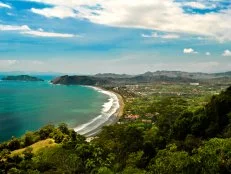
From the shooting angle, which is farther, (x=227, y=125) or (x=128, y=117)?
(x=128, y=117)

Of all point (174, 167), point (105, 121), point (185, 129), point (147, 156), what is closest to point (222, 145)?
point (174, 167)

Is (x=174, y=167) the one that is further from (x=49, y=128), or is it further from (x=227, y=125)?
(x=49, y=128)

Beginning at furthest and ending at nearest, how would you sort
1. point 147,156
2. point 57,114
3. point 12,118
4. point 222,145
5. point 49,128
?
point 57,114, point 12,118, point 49,128, point 147,156, point 222,145

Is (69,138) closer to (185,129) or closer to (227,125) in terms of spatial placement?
(185,129)

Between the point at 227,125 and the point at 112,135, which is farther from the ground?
the point at 227,125

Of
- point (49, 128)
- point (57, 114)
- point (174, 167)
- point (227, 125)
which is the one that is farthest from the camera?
point (57, 114)

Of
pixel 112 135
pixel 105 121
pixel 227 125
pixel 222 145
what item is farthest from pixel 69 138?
pixel 105 121
